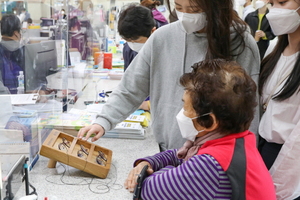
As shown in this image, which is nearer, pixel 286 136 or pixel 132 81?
pixel 286 136

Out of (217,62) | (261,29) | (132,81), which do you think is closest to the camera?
(217,62)

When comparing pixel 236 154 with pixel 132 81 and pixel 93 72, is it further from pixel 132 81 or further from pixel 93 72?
Result: pixel 93 72

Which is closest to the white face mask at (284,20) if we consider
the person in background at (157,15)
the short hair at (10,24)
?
the short hair at (10,24)

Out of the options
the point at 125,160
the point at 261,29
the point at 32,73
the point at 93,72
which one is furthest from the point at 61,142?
the point at 261,29

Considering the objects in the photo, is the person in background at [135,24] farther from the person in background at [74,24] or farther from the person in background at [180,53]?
the person in background at [180,53]

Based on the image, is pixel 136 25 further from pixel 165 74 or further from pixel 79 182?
pixel 79 182

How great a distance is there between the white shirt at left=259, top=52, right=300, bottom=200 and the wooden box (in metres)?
0.69

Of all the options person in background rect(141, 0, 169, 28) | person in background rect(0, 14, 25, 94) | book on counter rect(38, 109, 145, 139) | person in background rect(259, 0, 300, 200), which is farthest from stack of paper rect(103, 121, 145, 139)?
person in background rect(141, 0, 169, 28)

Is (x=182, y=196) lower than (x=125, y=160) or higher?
higher

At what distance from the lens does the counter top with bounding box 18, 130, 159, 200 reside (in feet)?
4.23

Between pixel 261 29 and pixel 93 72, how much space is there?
108 inches

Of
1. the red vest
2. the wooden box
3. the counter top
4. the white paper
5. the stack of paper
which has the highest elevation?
the red vest

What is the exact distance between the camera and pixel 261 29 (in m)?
4.92

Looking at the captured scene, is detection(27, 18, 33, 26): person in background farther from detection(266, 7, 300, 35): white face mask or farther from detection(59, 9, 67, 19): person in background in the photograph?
detection(266, 7, 300, 35): white face mask
